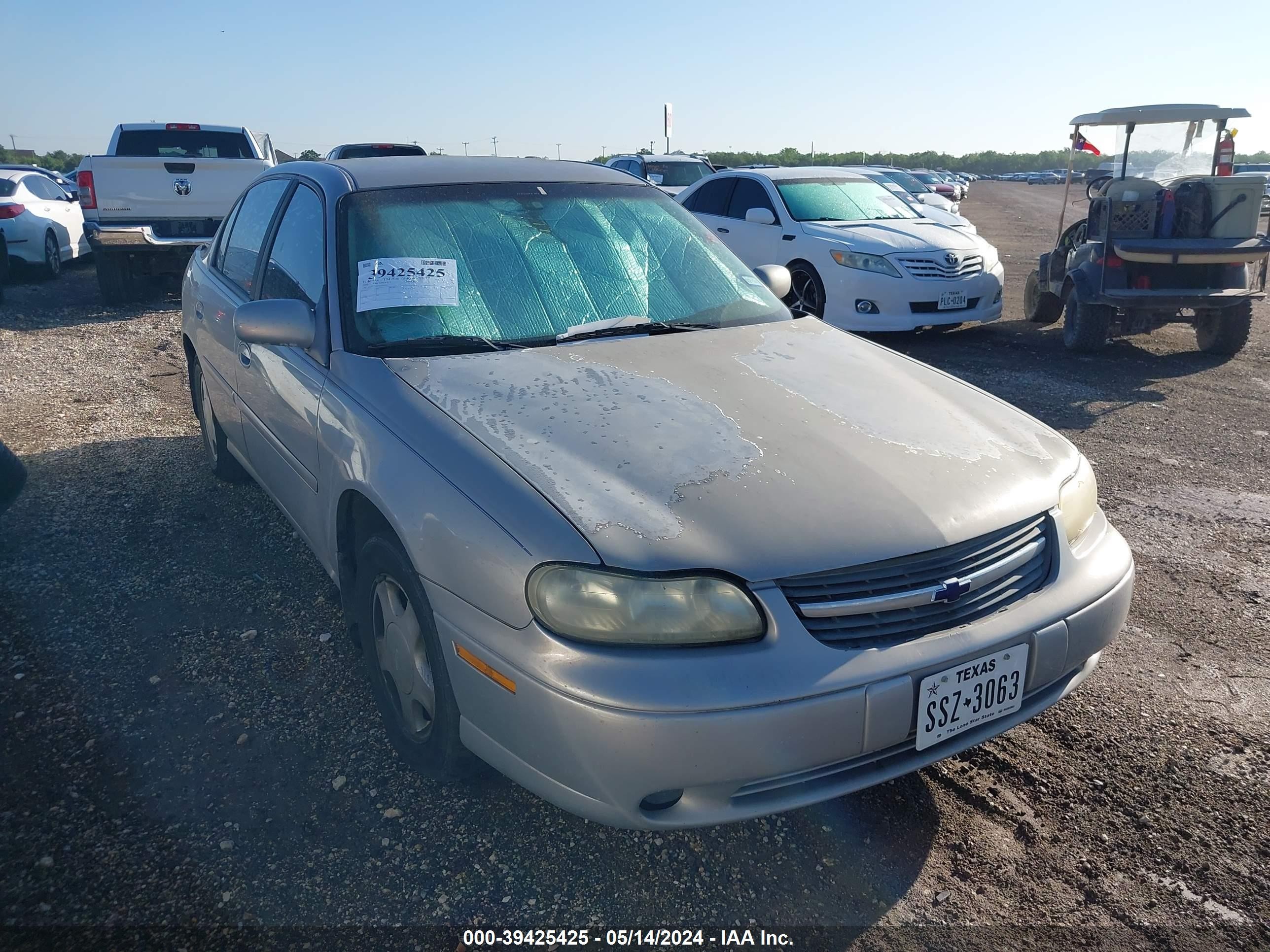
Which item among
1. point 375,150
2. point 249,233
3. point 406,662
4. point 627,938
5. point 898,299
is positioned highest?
point 375,150

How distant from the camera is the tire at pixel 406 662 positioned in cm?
232

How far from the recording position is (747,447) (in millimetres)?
2342

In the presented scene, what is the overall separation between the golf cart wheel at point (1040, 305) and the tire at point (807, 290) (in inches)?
96.6

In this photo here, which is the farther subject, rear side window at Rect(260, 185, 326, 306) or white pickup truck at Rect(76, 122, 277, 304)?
white pickup truck at Rect(76, 122, 277, 304)

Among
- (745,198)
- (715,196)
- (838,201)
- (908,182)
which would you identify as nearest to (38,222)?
(715,196)

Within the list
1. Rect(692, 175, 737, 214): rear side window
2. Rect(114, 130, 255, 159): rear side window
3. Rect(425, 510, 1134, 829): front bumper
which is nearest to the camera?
Rect(425, 510, 1134, 829): front bumper

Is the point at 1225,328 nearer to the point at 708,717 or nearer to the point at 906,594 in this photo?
the point at 906,594

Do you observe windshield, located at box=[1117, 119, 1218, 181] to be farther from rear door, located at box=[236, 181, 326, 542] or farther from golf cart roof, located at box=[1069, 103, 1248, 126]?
rear door, located at box=[236, 181, 326, 542]

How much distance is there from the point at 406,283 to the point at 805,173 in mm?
7923

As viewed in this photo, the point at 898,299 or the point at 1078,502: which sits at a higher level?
the point at 1078,502

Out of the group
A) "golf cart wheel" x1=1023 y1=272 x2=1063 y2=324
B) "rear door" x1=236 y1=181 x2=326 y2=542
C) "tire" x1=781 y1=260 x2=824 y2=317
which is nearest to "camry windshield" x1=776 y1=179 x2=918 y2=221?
"tire" x1=781 y1=260 x2=824 y2=317

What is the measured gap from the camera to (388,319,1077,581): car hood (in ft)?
6.66

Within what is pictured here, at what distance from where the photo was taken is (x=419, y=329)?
284 cm

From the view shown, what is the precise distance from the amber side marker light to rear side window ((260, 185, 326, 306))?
4.75ft
